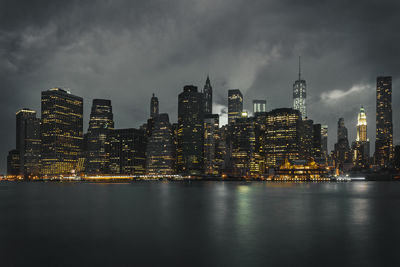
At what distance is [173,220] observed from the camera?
52.7 m

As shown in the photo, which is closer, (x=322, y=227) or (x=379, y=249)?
(x=379, y=249)

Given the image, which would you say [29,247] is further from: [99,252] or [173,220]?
[173,220]

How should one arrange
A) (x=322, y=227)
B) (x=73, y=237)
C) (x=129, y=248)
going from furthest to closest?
(x=322, y=227), (x=73, y=237), (x=129, y=248)

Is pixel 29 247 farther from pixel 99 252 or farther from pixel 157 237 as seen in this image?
pixel 157 237

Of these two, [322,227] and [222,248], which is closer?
[222,248]

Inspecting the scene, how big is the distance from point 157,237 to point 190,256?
32.0 feet

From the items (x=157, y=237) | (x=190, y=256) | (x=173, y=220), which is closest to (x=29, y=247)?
(x=157, y=237)

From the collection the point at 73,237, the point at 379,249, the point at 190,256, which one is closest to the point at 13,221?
the point at 73,237

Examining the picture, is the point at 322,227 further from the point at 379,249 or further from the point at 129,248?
the point at 129,248

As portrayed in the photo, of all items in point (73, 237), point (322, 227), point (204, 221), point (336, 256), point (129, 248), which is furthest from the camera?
point (204, 221)

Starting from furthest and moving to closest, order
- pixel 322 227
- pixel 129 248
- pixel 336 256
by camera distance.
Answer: pixel 322 227 < pixel 129 248 < pixel 336 256

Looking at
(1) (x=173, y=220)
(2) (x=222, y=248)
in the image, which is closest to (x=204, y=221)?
(1) (x=173, y=220)

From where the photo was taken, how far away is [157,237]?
38.8 metres

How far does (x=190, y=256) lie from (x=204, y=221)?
70.2ft
